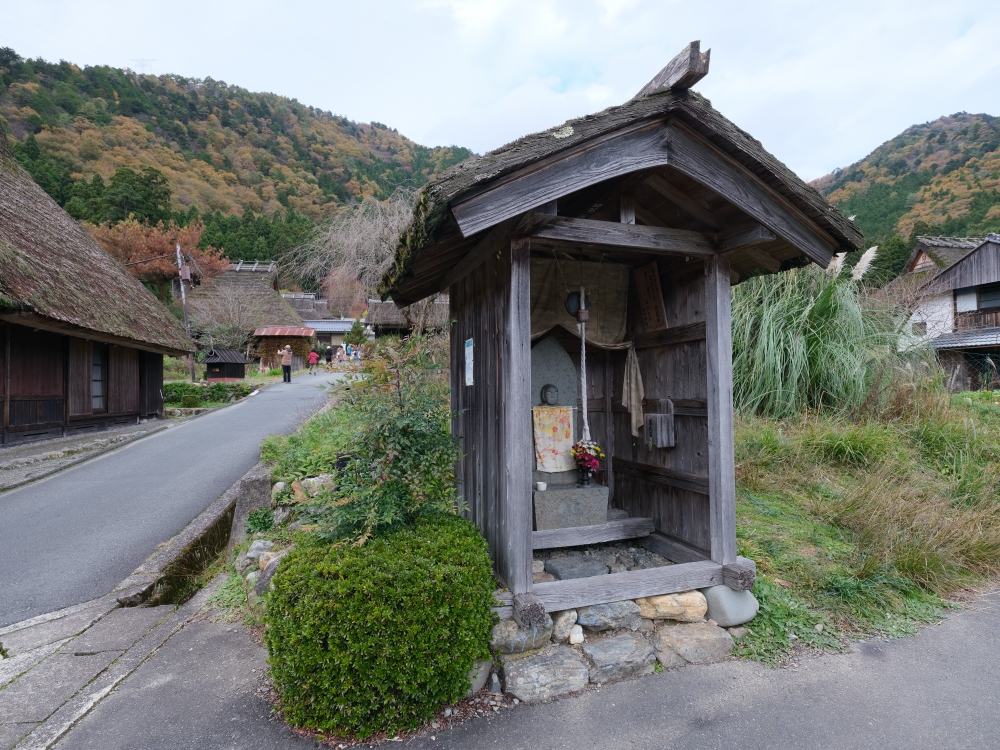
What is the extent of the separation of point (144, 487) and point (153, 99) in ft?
210

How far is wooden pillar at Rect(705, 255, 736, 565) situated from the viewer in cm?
334

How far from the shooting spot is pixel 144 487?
6.92 meters

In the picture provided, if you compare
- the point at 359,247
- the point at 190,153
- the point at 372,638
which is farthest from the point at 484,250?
the point at 190,153

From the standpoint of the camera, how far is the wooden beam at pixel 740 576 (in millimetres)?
3174

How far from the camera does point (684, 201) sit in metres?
3.51

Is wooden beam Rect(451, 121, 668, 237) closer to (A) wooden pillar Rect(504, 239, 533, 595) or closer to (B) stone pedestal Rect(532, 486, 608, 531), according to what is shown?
(A) wooden pillar Rect(504, 239, 533, 595)

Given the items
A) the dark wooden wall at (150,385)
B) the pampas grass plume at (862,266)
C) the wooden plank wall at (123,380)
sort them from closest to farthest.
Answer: the pampas grass plume at (862,266)
the wooden plank wall at (123,380)
the dark wooden wall at (150,385)

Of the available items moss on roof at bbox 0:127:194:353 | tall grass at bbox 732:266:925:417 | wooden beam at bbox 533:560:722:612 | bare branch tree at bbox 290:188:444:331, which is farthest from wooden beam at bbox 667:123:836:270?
moss on roof at bbox 0:127:194:353

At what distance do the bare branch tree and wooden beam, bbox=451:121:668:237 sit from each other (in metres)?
7.03

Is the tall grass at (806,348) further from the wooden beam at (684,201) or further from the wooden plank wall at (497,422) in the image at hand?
the wooden plank wall at (497,422)

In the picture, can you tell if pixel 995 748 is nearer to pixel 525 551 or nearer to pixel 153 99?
pixel 525 551

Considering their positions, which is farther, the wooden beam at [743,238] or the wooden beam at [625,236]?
the wooden beam at [743,238]

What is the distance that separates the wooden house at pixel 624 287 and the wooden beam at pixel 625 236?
0.01 metres

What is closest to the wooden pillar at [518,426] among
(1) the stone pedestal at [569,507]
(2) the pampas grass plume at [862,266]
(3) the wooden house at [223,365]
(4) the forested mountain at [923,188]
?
(1) the stone pedestal at [569,507]
